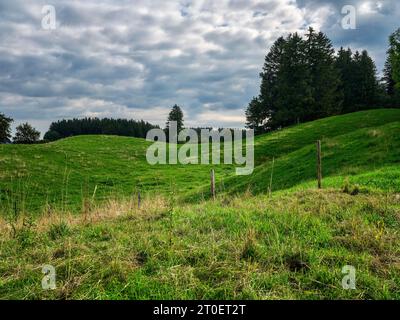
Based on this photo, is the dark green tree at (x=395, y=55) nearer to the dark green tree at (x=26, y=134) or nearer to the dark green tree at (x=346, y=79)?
the dark green tree at (x=346, y=79)

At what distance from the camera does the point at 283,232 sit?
23.5 ft

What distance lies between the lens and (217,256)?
5836mm

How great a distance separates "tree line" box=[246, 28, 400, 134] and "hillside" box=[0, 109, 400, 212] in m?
13.6

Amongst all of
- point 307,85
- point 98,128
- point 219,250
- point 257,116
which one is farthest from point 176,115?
point 219,250

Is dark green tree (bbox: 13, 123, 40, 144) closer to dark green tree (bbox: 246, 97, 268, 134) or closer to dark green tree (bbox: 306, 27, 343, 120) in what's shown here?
dark green tree (bbox: 246, 97, 268, 134)

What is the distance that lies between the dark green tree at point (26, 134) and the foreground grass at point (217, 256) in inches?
3102

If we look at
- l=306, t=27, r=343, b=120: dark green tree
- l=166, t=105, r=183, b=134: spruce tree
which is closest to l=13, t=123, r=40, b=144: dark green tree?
l=166, t=105, r=183, b=134: spruce tree

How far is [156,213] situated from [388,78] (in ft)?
304

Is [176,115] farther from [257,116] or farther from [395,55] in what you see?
[395,55]

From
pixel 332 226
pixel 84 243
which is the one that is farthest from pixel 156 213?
pixel 332 226

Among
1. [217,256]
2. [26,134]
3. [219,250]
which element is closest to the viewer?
[217,256]

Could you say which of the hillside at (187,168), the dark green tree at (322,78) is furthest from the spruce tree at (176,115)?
the dark green tree at (322,78)

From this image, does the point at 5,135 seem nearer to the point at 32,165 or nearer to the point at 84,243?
the point at 32,165

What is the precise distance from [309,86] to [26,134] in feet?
207
